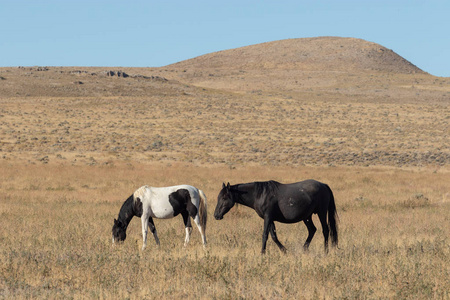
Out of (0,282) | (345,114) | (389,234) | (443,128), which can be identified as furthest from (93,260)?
(345,114)

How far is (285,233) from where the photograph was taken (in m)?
14.1

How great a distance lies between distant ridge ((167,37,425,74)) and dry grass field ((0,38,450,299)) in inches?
1636

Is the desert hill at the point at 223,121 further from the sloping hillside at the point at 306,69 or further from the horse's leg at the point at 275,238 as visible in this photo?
the horse's leg at the point at 275,238

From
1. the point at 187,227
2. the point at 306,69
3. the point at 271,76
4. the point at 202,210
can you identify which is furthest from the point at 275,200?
the point at 306,69

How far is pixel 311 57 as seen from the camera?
6521 inches

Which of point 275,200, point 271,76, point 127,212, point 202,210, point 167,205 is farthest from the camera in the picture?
point 271,76

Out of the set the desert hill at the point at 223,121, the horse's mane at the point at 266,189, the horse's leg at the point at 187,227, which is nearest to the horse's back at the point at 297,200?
the horse's mane at the point at 266,189

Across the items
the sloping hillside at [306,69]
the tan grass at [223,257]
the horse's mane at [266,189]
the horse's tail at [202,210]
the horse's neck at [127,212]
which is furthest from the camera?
the sloping hillside at [306,69]

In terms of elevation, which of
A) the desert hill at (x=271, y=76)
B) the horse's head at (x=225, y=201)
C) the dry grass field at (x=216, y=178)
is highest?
the desert hill at (x=271, y=76)

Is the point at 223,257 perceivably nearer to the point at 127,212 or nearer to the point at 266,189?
the point at 266,189

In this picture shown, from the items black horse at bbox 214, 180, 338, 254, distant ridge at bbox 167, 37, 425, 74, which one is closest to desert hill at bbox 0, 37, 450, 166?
black horse at bbox 214, 180, 338, 254

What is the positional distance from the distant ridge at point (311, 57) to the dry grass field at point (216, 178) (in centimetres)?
4155

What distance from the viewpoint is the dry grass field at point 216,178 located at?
8.98m

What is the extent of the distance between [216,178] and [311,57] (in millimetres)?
142716
